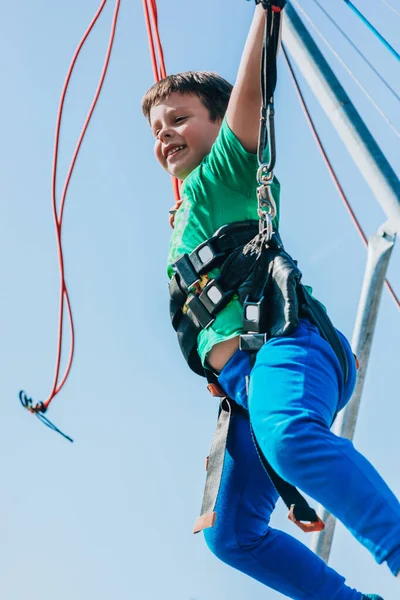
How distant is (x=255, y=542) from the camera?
3.60 metres

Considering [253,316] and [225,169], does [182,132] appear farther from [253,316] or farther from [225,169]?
[253,316]

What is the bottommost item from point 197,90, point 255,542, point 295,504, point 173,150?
point 255,542

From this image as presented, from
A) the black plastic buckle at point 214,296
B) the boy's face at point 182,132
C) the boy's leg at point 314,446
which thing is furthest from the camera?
the boy's face at point 182,132

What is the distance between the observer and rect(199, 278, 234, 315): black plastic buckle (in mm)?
3377

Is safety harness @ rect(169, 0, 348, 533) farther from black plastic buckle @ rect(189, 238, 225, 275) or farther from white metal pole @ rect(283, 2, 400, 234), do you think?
white metal pole @ rect(283, 2, 400, 234)

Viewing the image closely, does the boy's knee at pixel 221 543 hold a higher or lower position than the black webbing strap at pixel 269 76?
lower

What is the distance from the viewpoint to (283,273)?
326 centimetres

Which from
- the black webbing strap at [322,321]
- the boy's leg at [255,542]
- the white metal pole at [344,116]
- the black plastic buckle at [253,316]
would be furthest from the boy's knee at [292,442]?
the white metal pole at [344,116]

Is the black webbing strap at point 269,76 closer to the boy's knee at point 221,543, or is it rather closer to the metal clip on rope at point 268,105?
the metal clip on rope at point 268,105

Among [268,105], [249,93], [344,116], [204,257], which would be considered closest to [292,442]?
[204,257]

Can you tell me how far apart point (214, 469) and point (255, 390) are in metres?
0.60

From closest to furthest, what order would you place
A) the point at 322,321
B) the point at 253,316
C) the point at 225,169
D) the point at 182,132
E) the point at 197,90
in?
the point at 253,316 < the point at 322,321 < the point at 225,169 < the point at 182,132 < the point at 197,90

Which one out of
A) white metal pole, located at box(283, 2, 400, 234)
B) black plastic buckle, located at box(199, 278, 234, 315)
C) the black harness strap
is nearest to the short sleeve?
black plastic buckle, located at box(199, 278, 234, 315)

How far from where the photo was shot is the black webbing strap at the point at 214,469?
11.3 feet
